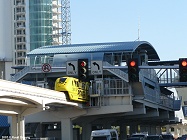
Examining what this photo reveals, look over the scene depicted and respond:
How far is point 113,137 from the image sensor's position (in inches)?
2340

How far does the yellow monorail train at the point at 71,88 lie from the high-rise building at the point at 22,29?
89.2 m

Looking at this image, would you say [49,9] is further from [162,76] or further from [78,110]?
[78,110]

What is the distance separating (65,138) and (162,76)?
4436cm

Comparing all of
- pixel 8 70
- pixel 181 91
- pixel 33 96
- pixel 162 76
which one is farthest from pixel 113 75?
pixel 181 91

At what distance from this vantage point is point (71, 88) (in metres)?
63.6

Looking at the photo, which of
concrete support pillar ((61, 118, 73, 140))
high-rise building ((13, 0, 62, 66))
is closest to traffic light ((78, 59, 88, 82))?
concrete support pillar ((61, 118, 73, 140))

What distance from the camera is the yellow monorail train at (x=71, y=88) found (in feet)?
206

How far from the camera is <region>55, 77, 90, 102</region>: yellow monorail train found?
206ft

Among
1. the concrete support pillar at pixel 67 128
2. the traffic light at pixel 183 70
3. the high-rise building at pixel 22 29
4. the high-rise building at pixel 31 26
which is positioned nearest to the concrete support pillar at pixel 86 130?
the concrete support pillar at pixel 67 128

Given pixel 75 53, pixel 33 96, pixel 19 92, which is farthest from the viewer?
pixel 75 53

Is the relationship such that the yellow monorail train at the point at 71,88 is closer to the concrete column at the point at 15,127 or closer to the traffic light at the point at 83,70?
the concrete column at the point at 15,127

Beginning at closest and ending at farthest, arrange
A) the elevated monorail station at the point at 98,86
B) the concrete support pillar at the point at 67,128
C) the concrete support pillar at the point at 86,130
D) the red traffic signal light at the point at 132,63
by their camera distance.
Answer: the red traffic signal light at the point at 132,63 < the concrete support pillar at the point at 67,128 < the elevated monorail station at the point at 98,86 < the concrete support pillar at the point at 86,130

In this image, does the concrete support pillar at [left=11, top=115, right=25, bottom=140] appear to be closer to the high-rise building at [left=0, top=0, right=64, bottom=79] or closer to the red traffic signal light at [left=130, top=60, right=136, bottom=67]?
the red traffic signal light at [left=130, top=60, right=136, bottom=67]

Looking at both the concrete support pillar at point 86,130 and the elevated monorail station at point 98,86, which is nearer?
the elevated monorail station at point 98,86
